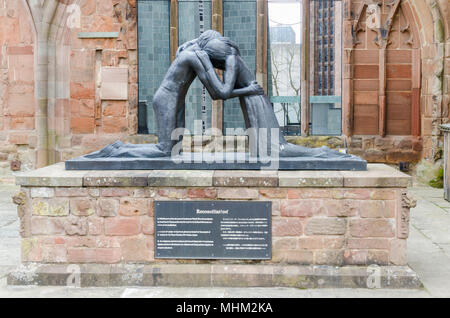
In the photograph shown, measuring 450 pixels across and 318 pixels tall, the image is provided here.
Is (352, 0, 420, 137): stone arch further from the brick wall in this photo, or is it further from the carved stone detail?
the carved stone detail

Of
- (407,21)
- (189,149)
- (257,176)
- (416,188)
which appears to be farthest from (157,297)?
(407,21)

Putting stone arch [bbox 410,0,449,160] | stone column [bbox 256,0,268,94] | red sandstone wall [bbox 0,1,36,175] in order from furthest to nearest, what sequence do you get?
stone column [bbox 256,0,268,94], red sandstone wall [bbox 0,1,36,175], stone arch [bbox 410,0,449,160]

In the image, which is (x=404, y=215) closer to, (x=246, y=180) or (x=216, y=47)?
(x=246, y=180)

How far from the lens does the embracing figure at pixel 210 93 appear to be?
5422mm

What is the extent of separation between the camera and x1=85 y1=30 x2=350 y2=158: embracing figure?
17.8 feet

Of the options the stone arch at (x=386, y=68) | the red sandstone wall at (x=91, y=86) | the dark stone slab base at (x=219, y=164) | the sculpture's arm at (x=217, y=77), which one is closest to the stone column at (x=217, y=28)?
the red sandstone wall at (x=91, y=86)

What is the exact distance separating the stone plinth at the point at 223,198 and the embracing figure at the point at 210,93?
0.46 metres

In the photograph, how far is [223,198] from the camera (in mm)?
4949

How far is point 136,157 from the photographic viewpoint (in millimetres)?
5422

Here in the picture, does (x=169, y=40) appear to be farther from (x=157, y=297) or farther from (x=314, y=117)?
(x=157, y=297)

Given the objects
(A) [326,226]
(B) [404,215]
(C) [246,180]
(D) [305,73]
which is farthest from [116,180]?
(D) [305,73]

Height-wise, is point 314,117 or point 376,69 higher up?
point 376,69

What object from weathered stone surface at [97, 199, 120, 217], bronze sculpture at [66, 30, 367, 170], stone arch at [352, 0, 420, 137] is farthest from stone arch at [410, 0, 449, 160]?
weathered stone surface at [97, 199, 120, 217]

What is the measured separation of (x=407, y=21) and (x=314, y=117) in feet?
8.22
